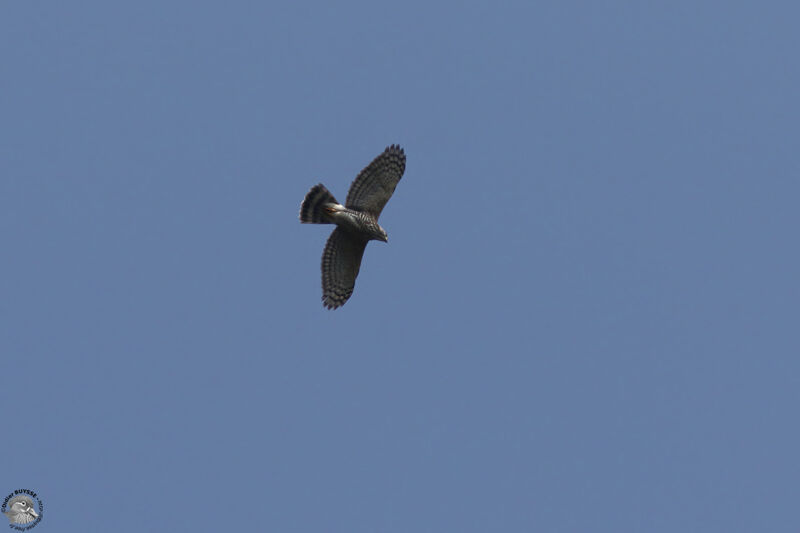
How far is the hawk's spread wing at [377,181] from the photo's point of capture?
3500 cm

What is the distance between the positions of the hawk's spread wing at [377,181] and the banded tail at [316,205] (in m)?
0.55

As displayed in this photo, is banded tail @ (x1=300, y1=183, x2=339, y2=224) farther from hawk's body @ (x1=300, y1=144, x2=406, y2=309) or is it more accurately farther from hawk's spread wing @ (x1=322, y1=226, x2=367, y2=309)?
hawk's spread wing @ (x1=322, y1=226, x2=367, y2=309)

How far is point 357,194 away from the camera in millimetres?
35031

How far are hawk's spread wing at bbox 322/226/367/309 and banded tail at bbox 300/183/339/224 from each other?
75 centimetres

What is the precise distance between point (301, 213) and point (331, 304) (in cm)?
271

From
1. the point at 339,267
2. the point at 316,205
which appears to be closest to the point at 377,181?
the point at 316,205

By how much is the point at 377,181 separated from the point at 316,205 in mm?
1645

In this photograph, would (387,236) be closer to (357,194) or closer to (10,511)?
(357,194)

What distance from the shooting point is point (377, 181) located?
115 ft

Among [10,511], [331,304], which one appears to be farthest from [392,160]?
[10,511]

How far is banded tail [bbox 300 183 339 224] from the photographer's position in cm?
3494

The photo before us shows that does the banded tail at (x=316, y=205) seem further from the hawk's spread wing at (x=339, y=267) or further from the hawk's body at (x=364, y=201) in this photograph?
the hawk's spread wing at (x=339, y=267)

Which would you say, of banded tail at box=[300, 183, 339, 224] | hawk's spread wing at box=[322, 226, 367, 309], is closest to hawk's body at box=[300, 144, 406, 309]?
banded tail at box=[300, 183, 339, 224]

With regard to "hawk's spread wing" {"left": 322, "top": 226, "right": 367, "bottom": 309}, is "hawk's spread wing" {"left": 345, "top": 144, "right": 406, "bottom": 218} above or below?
above
